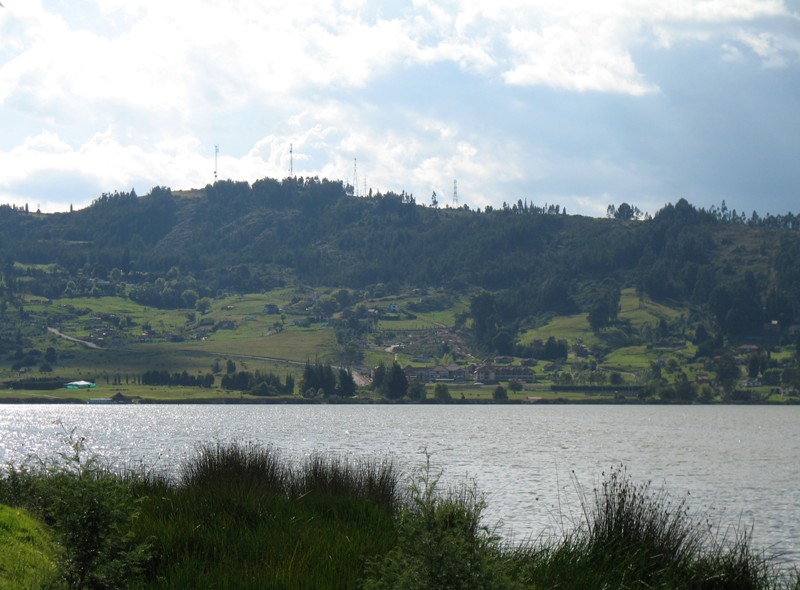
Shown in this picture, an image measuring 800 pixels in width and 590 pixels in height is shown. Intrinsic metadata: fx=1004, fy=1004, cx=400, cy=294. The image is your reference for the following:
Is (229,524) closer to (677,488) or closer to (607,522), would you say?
(607,522)

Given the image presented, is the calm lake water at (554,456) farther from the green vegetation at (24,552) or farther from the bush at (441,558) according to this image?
the bush at (441,558)

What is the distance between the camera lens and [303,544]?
54.5ft

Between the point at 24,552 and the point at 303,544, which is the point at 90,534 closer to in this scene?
the point at 303,544

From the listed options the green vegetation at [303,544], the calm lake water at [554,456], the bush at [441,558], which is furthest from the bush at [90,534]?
the calm lake water at [554,456]

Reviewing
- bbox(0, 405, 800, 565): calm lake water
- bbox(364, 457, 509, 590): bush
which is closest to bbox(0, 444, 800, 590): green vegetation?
bbox(364, 457, 509, 590): bush

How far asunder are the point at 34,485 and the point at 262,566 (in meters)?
9.95

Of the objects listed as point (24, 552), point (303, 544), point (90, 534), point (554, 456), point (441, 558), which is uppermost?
point (441, 558)

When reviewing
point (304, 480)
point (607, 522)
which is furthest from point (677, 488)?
point (607, 522)

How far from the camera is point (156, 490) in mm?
22312

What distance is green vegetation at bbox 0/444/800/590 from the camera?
468 inches

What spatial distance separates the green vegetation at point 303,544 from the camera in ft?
39.0

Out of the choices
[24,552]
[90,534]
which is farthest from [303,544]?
[24,552]

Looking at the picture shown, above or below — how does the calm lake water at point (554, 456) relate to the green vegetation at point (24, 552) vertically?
below

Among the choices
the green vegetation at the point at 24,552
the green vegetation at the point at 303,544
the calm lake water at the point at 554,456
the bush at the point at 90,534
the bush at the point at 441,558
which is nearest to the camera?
the bush at the point at 441,558
